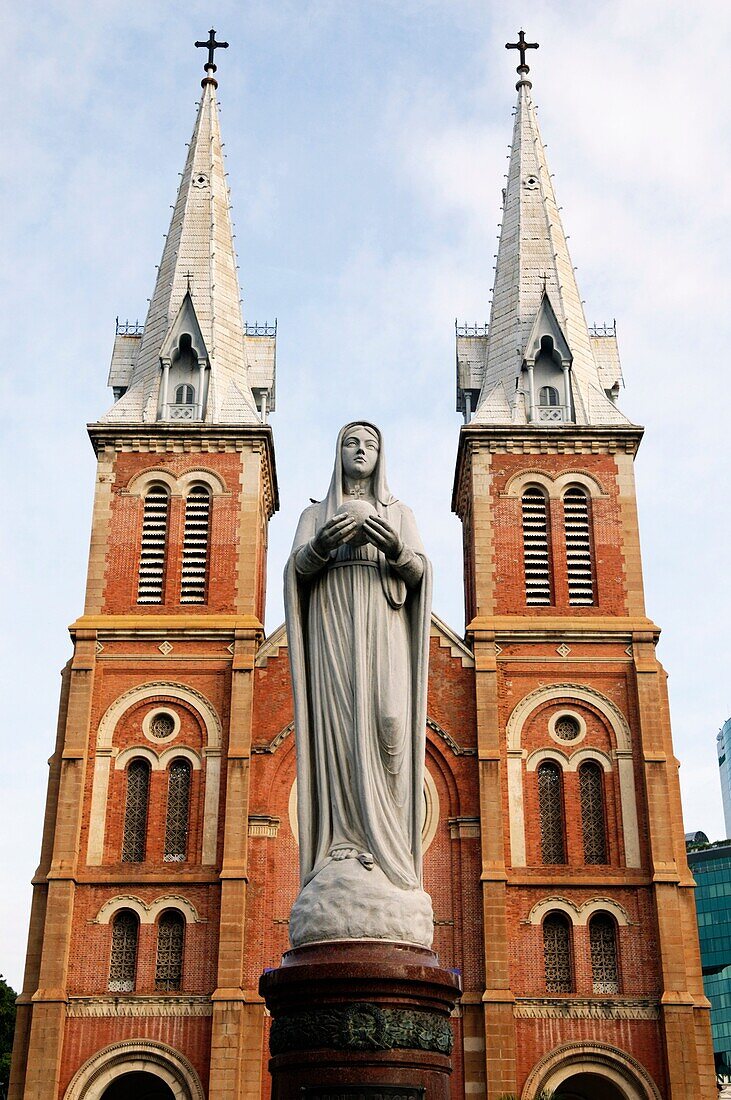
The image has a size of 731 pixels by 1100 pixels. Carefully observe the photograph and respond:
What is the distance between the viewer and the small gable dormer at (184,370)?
1393 inches

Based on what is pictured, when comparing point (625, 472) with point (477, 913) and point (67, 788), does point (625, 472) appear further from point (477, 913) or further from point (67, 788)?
point (67, 788)

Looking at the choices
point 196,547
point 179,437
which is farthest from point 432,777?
point 179,437

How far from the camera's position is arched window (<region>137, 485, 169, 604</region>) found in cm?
3288

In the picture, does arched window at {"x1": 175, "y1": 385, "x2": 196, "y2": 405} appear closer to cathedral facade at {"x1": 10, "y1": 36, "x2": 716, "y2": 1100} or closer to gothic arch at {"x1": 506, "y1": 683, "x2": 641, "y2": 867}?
cathedral facade at {"x1": 10, "y1": 36, "x2": 716, "y2": 1100}

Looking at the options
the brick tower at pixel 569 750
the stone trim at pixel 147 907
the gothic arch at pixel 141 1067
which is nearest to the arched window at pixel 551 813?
the brick tower at pixel 569 750

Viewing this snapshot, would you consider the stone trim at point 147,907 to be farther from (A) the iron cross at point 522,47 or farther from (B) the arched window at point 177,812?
(A) the iron cross at point 522,47

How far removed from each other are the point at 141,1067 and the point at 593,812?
10.7 metres

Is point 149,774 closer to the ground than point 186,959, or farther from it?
farther from it

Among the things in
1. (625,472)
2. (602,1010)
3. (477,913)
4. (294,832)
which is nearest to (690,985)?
(602,1010)

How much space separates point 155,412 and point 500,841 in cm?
1352

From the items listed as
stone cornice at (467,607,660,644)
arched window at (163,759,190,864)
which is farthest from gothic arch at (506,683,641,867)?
arched window at (163,759,190,864)

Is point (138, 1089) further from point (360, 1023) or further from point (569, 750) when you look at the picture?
point (360, 1023)

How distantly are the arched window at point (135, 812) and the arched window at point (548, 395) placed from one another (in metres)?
13.3

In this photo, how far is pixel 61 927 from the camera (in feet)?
94.7
